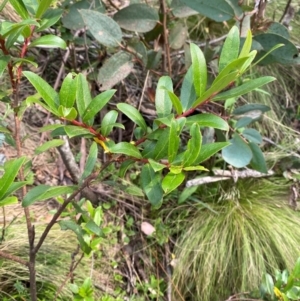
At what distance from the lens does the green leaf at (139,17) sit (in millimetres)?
1218

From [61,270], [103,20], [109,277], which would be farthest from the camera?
[109,277]

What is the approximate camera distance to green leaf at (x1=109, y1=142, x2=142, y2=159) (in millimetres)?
640

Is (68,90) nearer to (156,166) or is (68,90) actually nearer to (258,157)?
(156,166)

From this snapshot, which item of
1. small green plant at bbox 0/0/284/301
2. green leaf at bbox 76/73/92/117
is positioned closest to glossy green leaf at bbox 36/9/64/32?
small green plant at bbox 0/0/284/301

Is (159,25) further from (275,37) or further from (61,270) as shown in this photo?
(61,270)

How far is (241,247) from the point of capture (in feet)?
5.32

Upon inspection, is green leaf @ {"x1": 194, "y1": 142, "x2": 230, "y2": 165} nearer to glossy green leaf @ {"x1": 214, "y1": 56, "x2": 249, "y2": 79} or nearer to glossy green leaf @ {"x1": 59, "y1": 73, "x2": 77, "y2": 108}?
glossy green leaf @ {"x1": 214, "y1": 56, "x2": 249, "y2": 79}

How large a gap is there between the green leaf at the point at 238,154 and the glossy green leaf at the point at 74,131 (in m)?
0.72

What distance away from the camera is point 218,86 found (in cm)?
60

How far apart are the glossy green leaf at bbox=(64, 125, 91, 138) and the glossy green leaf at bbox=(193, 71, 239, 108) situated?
0.59 ft

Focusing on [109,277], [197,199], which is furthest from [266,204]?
[109,277]

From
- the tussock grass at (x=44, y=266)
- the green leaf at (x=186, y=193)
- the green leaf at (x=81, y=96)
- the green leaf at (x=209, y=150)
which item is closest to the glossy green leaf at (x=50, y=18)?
the green leaf at (x=81, y=96)

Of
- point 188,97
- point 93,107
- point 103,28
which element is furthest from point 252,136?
point 93,107

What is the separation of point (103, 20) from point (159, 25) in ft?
0.92
